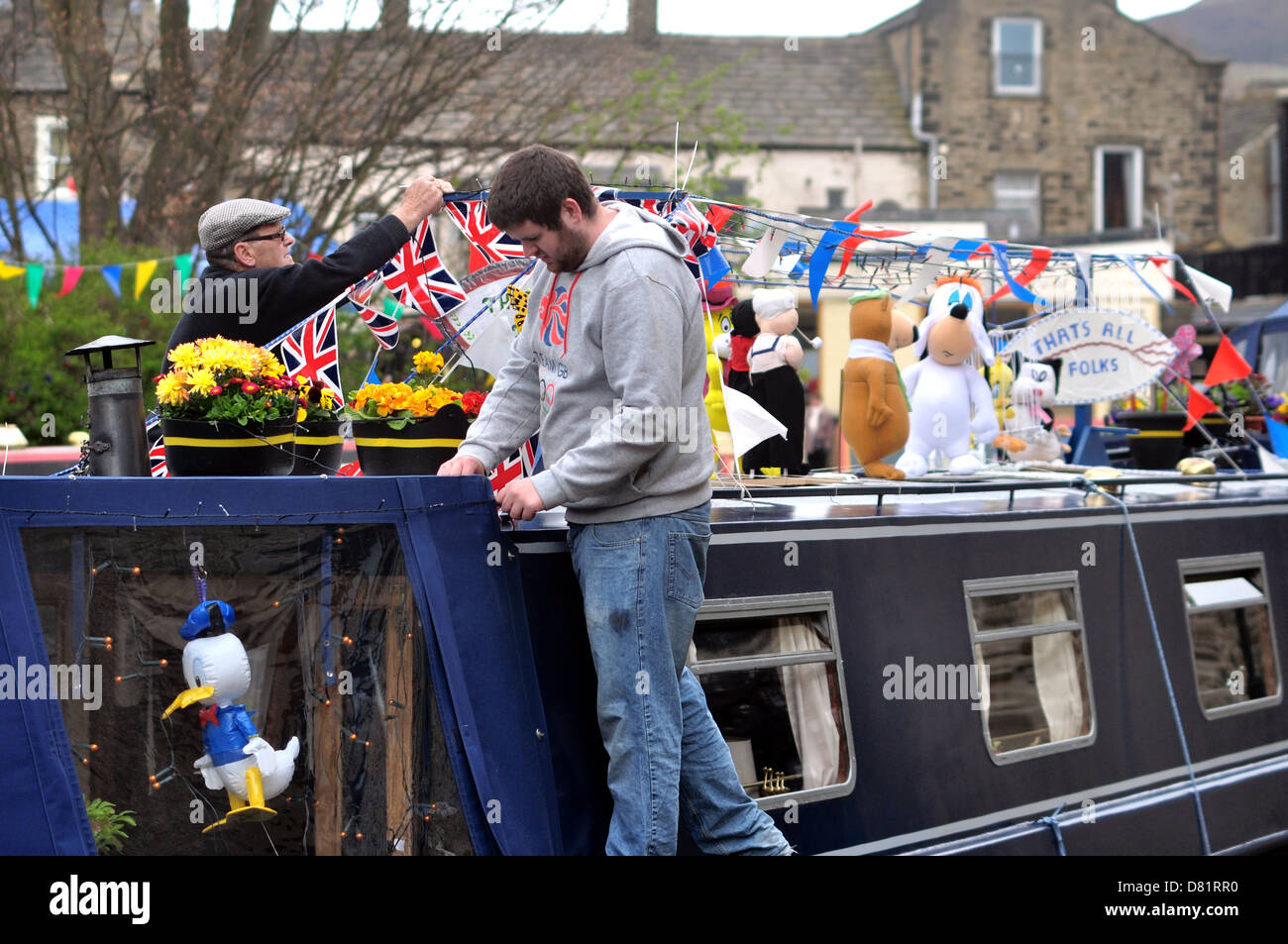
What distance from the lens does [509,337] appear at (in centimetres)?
482

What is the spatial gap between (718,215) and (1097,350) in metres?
3.04

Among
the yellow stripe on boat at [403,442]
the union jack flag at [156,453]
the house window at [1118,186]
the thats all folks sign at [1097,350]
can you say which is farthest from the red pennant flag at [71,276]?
the house window at [1118,186]

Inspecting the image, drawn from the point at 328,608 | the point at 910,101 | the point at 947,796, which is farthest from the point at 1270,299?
the point at 328,608

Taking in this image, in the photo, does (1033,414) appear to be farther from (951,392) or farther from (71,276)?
(71,276)

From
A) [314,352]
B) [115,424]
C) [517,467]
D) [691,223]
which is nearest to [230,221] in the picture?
[314,352]

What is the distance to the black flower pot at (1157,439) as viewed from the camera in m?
8.02

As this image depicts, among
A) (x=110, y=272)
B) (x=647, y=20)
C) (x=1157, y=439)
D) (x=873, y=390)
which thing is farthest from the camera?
(x=647, y=20)

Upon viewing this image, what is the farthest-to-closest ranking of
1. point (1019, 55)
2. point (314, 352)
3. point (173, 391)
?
point (1019, 55), point (314, 352), point (173, 391)

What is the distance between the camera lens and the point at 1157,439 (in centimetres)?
802

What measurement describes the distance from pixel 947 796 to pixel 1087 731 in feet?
2.90

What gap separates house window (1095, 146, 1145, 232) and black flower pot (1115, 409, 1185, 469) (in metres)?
22.0

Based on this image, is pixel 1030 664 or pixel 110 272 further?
pixel 110 272
